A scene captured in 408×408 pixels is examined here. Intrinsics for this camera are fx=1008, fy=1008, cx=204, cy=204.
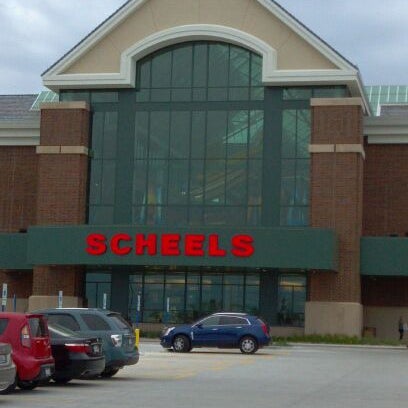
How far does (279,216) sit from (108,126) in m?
10.6

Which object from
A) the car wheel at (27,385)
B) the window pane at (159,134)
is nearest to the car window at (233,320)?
the window pane at (159,134)

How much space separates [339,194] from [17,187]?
1914 centimetres

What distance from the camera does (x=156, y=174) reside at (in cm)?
5419

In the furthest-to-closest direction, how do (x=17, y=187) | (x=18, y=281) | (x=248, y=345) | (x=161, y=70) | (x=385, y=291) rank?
1. (x=17, y=187)
2. (x=18, y=281)
3. (x=385, y=291)
4. (x=161, y=70)
5. (x=248, y=345)

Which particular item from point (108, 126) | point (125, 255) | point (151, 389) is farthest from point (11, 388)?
point (108, 126)

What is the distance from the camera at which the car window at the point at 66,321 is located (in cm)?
2372

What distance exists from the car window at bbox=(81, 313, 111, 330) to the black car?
75.9 inches

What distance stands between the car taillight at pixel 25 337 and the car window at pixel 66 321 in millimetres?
4275

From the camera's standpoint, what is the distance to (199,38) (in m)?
53.8

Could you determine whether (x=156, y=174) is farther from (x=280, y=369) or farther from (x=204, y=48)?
(x=280, y=369)

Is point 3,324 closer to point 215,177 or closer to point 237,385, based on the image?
point 237,385

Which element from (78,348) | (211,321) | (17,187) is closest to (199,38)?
(17,187)

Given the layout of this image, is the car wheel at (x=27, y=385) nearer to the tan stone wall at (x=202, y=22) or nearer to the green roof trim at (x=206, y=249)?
the green roof trim at (x=206, y=249)

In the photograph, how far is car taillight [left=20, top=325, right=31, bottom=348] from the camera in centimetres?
1927
